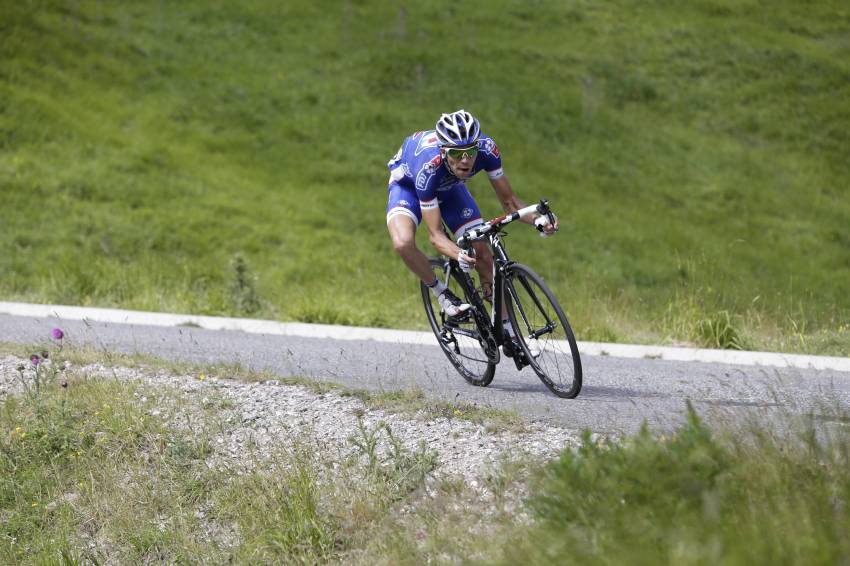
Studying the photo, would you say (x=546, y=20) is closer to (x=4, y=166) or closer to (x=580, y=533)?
(x=4, y=166)

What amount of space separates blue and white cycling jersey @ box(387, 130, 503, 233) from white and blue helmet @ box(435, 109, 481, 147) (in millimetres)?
304

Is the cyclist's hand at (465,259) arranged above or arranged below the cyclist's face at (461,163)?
below

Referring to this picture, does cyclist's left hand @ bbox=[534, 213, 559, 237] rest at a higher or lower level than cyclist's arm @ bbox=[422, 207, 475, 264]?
higher

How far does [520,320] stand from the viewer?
685 cm

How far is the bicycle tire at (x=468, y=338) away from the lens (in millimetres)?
7176

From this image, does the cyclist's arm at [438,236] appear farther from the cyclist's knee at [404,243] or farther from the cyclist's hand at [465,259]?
the cyclist's knee at [404,243]

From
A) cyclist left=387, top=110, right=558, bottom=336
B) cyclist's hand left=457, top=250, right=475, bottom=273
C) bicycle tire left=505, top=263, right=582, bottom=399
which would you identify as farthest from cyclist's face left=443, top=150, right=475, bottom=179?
bicycle tire left=505, top=263, right=582, bottom=399

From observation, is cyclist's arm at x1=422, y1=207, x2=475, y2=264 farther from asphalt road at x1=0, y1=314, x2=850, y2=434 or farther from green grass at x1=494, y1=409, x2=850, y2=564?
green grass at x1=494, y1=409, x2=850, y2=564

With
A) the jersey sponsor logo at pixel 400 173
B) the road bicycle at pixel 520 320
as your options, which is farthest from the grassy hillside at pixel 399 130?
the road bicycle at pixel 520 320

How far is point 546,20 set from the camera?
4203 cm

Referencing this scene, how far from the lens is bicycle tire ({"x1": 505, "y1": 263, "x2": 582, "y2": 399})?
257 inches

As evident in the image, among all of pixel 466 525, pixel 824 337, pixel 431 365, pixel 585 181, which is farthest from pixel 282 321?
pixel 585 181

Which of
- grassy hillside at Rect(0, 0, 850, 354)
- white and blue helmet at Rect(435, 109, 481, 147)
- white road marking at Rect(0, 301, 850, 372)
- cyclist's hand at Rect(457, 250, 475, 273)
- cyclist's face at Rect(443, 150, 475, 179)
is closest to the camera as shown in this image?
cyclist's hand at Rect(457, 250, 475, 273)

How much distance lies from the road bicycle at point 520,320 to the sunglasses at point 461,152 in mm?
497
